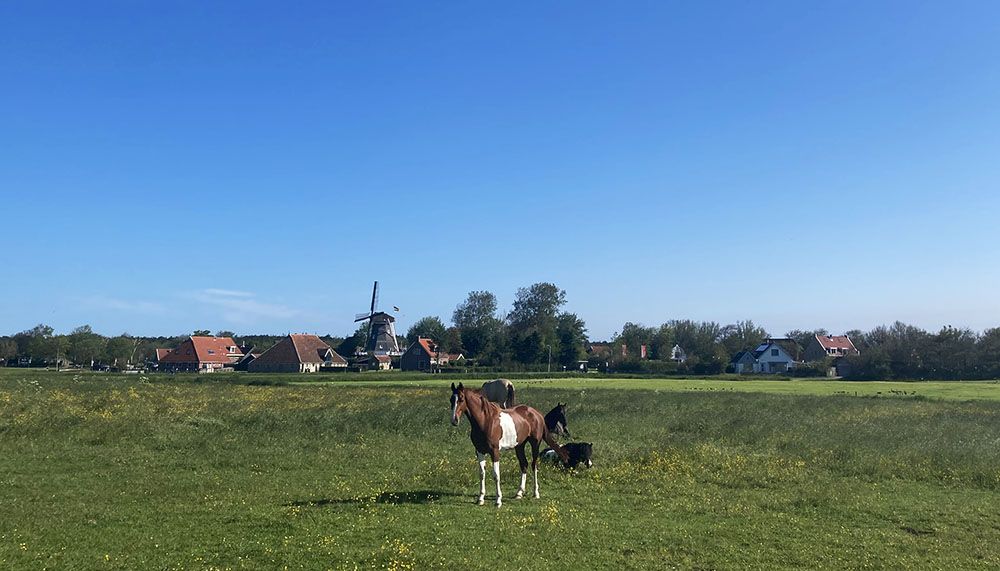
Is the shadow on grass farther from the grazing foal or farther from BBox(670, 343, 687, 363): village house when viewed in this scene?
BBox(670, 343, 687, 363): village house

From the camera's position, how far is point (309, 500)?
1656 centimetres

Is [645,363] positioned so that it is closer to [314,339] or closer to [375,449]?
[314,339]

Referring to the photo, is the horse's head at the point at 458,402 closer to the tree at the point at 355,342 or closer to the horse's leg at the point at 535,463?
the horse's leg at the point at 535,463

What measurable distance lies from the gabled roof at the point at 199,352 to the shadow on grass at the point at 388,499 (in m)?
128

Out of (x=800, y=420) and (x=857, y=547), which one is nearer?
(x=857, y=547)

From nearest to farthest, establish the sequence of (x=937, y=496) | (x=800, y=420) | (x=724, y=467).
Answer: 1. (x=937, y=496)
2. (x=724, y=467)
3. (x=800, y=420)

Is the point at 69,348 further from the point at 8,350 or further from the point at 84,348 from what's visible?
the point at 8,350

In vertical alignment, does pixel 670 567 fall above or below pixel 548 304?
below

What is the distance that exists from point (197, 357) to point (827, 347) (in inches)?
5325

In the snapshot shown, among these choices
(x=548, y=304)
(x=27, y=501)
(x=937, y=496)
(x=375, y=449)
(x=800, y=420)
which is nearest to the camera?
(x=27, y=501)

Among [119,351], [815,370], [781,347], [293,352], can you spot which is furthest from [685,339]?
[119,351]

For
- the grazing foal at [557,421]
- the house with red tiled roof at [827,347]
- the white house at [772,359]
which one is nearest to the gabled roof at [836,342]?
the house with red tiled roof at [827,347]

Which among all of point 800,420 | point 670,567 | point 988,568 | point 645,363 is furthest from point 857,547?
point 645,363

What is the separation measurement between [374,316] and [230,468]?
450 ft
